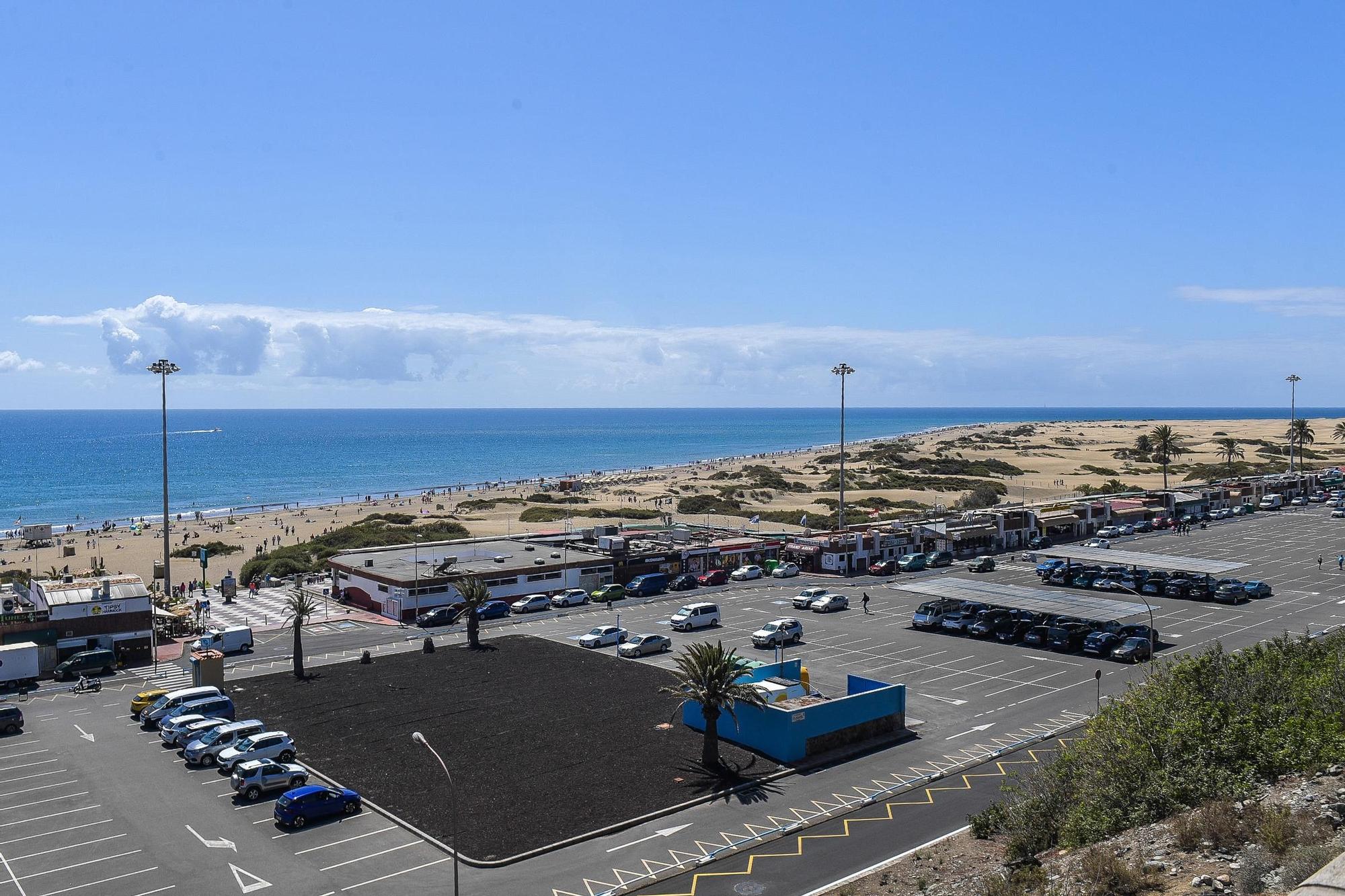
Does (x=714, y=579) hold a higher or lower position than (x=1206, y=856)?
lower

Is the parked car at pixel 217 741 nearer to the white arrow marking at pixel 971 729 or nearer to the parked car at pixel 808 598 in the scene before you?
the white arrow marking at pixel 971 729

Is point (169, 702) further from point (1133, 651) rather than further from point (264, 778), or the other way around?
point (1133, 651)

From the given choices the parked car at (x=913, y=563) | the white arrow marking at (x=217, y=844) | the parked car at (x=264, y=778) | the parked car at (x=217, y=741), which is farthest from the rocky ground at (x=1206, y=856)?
the parked car at (x=913, y=563)

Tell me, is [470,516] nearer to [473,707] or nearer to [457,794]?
[473,707]

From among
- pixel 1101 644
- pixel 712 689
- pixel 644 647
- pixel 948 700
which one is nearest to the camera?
pixel 712 689

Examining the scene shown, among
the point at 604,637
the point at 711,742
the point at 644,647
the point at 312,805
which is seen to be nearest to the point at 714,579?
the point at 604,637

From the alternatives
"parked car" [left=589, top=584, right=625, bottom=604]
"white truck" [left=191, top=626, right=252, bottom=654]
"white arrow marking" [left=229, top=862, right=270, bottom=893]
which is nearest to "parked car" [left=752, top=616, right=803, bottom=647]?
"parked car" [left=589, top=584, right=625, bottom=604]

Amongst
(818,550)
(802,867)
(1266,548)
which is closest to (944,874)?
(802,867)
